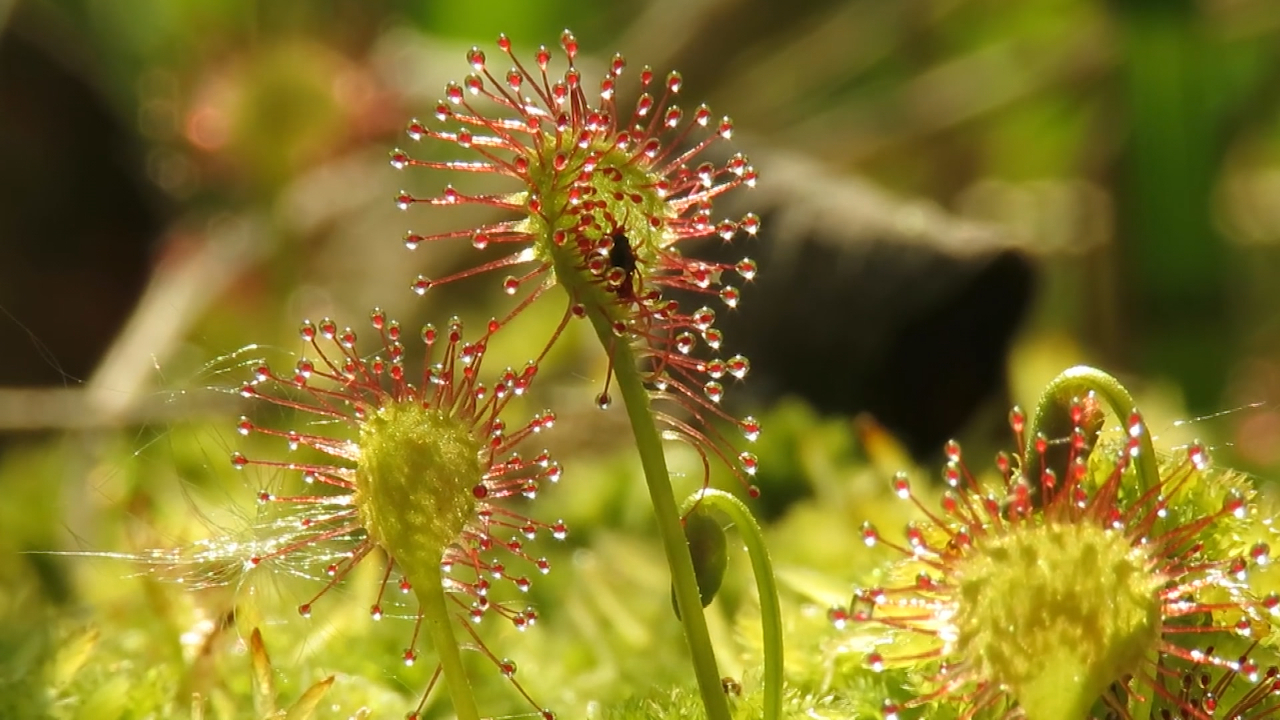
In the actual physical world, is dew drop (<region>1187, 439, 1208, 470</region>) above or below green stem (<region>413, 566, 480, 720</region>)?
above

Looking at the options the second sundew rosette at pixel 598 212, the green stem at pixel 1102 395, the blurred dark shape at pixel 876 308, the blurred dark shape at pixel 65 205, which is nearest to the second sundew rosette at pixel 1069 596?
the green stem at pixel 1102 395

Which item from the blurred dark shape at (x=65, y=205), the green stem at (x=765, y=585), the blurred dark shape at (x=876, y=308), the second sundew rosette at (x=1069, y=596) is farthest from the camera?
the blurred dark shape at (x=65, y=205)

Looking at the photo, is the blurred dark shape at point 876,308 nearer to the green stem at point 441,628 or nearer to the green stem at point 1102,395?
the green stem at point 1102,395

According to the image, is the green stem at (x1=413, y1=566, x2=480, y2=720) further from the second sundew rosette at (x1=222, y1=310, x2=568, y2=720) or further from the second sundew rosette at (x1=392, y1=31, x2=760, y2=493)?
the second sundew rosette at (x1=392, y1=31, x2=760, y2=493)

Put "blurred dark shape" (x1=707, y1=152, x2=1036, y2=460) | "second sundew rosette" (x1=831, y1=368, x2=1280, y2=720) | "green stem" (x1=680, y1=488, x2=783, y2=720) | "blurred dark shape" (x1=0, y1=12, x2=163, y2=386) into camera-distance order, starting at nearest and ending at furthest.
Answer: "second sundew rosette" (x1=831, y1=368, x2=1280, y2=720) < "green stem" (x1=680, y1=488, x2=783, y2=720) < "blurred dark shape" (x1=707, y1=152, x2=1036, y2=460) < "blurred dark shape" (x1=0, y1=12, x2=163, y2=386)

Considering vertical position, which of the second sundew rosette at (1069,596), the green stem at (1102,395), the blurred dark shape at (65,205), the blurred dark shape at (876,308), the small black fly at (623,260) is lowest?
the second sundew rosette at (1069,596)

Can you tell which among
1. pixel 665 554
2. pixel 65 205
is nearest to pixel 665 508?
pixel 665 554

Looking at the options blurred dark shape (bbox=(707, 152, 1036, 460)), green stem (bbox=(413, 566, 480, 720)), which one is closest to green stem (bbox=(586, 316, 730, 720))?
green stem (bbox=(413, 566, 480, 720))
